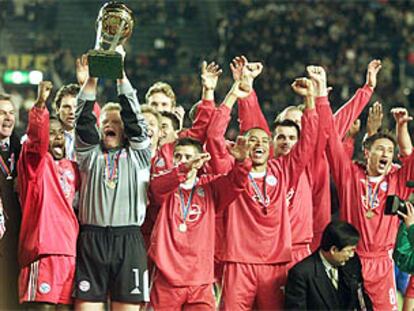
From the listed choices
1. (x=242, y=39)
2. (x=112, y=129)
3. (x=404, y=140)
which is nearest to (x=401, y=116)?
(x=404, y=140)

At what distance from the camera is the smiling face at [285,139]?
25.6ft

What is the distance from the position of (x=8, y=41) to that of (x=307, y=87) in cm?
1269

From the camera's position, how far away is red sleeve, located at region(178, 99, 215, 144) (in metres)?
7.54

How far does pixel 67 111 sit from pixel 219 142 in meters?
1.06

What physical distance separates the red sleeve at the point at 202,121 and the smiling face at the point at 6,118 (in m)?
1.21

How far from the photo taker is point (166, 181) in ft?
A: 22.7

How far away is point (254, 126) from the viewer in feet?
25.9

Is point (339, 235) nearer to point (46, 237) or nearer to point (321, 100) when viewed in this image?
point (321, 100)

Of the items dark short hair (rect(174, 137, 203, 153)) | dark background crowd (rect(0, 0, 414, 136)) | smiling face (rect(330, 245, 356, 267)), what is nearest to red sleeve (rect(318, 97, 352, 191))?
smiling face (rect(330, 245, 356, 267))

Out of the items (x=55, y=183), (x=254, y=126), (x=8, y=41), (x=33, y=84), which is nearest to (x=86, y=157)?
(x=55, y=183)

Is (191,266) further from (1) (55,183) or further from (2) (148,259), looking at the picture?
(1) (55,183)

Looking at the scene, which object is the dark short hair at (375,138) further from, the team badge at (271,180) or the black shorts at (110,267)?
the black shorts at (110,267)

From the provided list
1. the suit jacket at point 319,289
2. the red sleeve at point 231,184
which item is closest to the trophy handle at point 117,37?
the red sleeve at point 231,184

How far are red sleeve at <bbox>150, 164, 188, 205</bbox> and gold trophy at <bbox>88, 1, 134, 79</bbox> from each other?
0.72 metres
